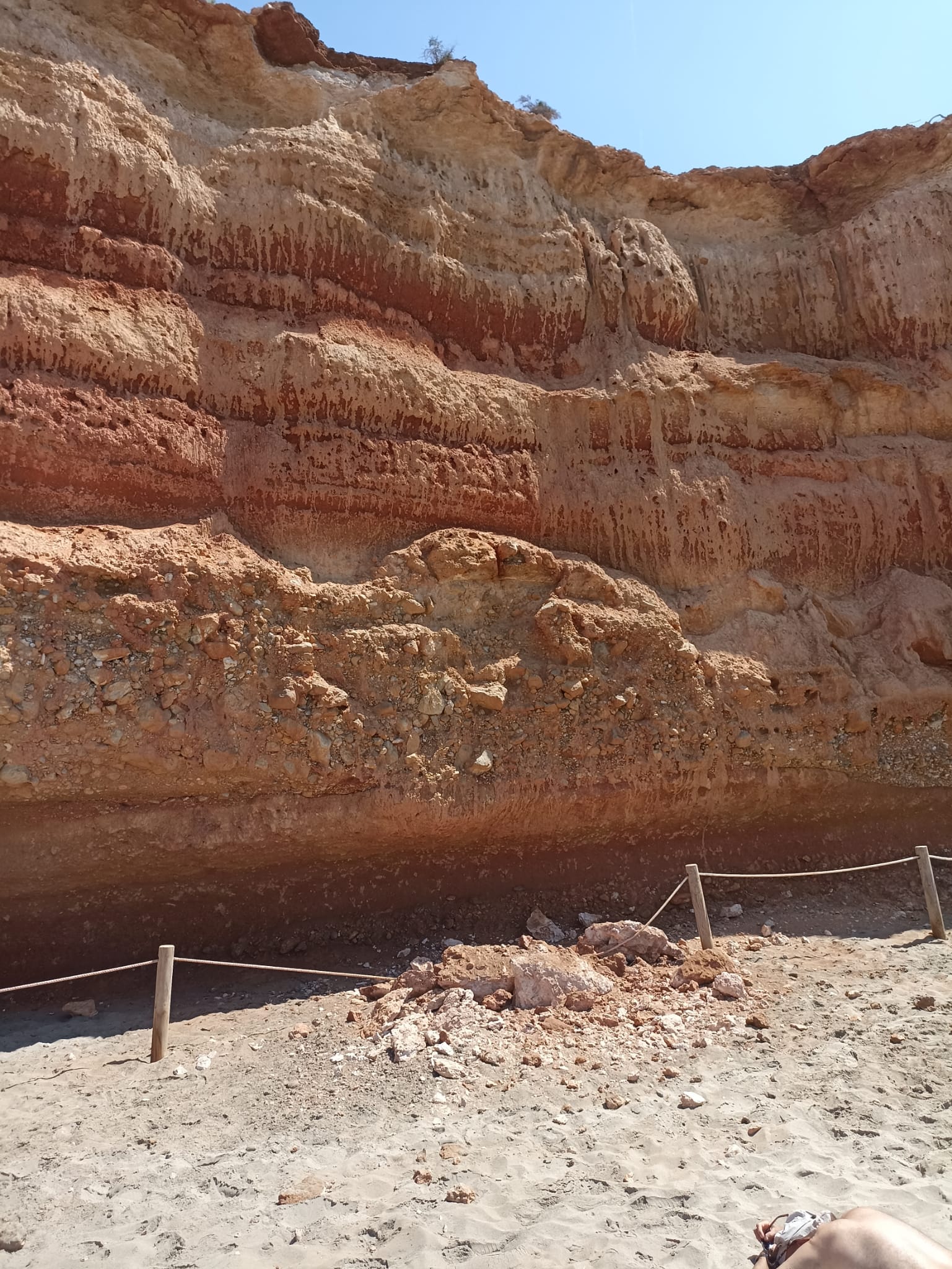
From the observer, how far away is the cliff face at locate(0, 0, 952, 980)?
5.76m

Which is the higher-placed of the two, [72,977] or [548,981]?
[72,977]

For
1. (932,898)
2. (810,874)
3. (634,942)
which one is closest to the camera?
(634,942)

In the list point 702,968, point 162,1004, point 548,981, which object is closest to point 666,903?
point 702,968

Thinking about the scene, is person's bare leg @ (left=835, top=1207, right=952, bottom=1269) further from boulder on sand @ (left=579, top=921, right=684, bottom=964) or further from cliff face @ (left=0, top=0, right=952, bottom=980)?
cliff face @ (left=0, top=0, right=952, bottom=980)

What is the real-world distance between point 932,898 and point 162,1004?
18.3 ft

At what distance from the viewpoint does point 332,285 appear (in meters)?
7.45

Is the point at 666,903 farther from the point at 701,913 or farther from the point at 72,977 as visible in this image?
the point at 72,977

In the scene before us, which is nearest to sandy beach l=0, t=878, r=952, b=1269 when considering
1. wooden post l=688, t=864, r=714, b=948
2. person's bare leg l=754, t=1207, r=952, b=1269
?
wooden post l=688, t=864, r=714, b=948

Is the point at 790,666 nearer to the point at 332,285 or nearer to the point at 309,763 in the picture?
the point at 309,763

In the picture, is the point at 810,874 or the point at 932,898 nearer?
the point at 810,874

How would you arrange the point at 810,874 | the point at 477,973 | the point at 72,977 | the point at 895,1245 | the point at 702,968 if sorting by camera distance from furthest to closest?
1. the point at 810,874
2. the point at 702,968
3. the point at 477,973
4. the point at 72,977
5. the point at 895,1245

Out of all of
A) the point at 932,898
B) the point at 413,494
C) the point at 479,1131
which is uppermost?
the point at 413,494

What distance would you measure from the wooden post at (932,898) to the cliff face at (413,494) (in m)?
1.30

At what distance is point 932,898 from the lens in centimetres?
627
